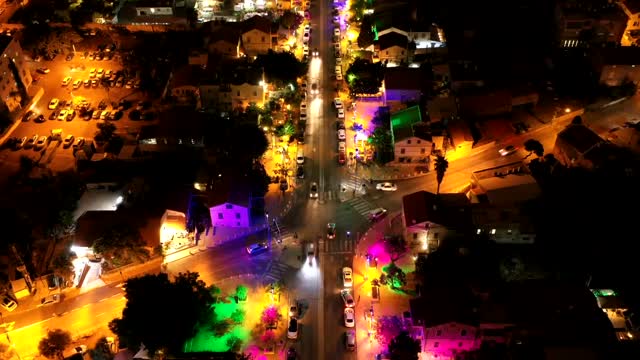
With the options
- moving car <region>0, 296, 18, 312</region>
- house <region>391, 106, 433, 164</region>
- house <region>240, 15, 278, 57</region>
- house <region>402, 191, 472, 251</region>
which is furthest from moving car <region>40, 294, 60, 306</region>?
house <region>240, 15, 278, 57</region>

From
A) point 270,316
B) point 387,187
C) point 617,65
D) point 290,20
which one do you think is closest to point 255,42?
point 290,20

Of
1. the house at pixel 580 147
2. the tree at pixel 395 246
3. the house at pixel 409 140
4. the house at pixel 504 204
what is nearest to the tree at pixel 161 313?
the tree at pixel 395 246

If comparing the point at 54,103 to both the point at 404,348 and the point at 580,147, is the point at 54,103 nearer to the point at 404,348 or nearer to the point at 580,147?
the point at 404,348

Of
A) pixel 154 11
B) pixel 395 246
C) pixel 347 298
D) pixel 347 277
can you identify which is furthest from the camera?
pixel 154 11

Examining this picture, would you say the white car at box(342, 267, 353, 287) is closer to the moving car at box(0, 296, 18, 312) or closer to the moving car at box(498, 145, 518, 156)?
the moving car at box(498, 145, 518, 156)

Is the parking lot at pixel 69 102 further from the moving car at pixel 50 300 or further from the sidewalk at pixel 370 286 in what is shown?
the sidewalk at pixel 370 286
